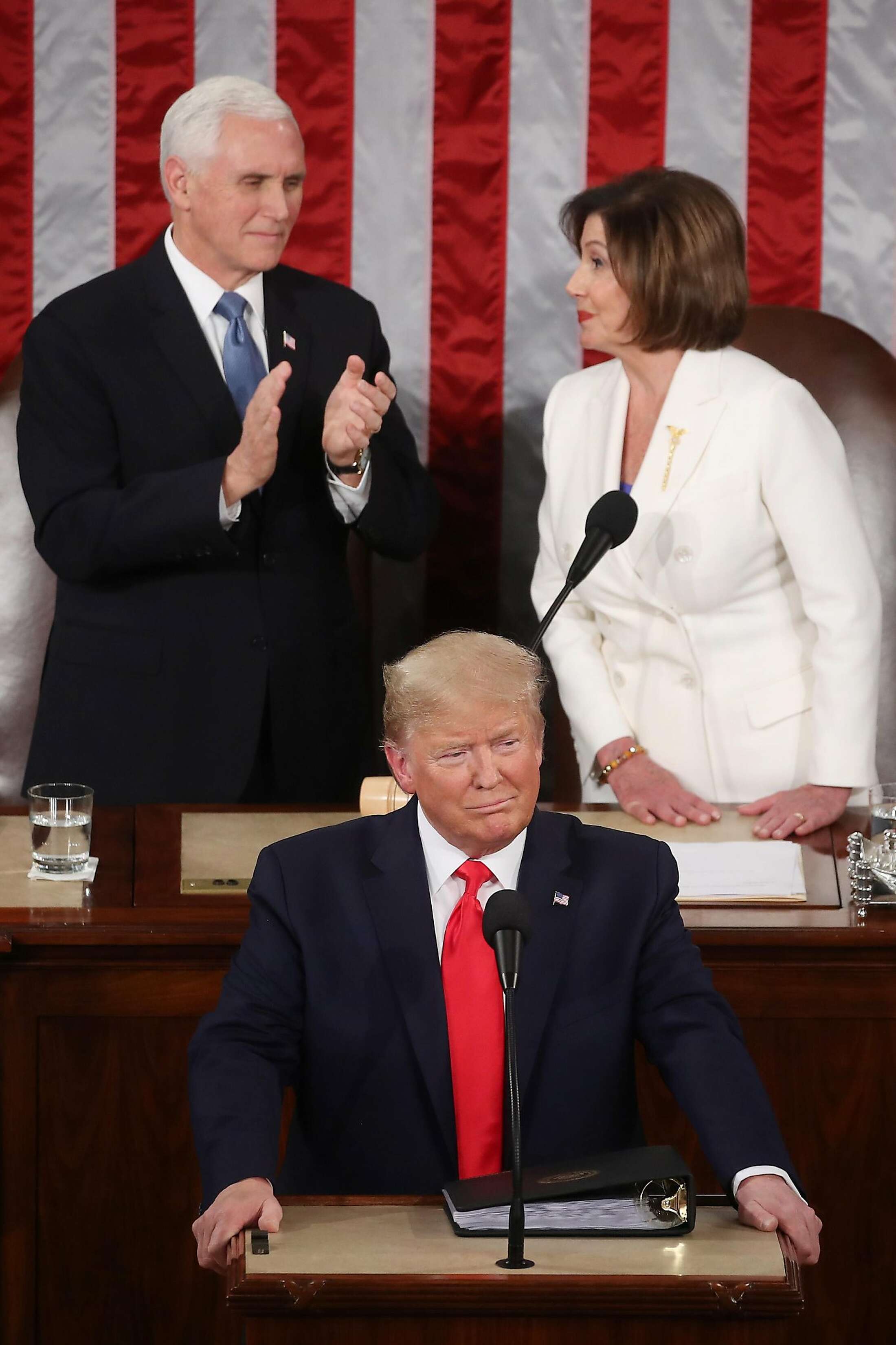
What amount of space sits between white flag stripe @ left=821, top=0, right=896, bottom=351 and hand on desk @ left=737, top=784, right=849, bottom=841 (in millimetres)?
1618

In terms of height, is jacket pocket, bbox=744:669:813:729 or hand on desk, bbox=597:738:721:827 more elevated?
jacket pocket, bbox=744:669:813:729

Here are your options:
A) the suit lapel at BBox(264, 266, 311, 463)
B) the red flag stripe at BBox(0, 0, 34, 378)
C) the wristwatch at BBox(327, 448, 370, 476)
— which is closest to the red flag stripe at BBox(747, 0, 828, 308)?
the suit lapel at BBox(264, 266, 311, 463)

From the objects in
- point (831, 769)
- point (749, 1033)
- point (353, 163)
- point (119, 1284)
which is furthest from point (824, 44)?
point (119, 1284)

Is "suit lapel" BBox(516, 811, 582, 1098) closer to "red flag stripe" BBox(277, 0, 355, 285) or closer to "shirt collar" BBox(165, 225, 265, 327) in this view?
"shirt collar" BBox(165, 225, 265, 327)

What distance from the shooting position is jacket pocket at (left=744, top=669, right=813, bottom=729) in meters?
3.15

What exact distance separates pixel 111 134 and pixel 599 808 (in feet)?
7.08

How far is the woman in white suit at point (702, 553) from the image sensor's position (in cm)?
302

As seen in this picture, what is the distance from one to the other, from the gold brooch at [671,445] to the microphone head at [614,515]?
479 millimetres

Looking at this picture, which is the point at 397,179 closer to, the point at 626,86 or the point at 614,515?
the point at 626,86

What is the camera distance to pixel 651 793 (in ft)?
9.77

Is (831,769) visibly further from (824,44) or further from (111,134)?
(111,134)

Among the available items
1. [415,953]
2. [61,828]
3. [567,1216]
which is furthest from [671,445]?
[567,1216]

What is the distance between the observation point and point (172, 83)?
4.11 m

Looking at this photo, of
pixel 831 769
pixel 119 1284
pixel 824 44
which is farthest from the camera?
pixel 824 44
